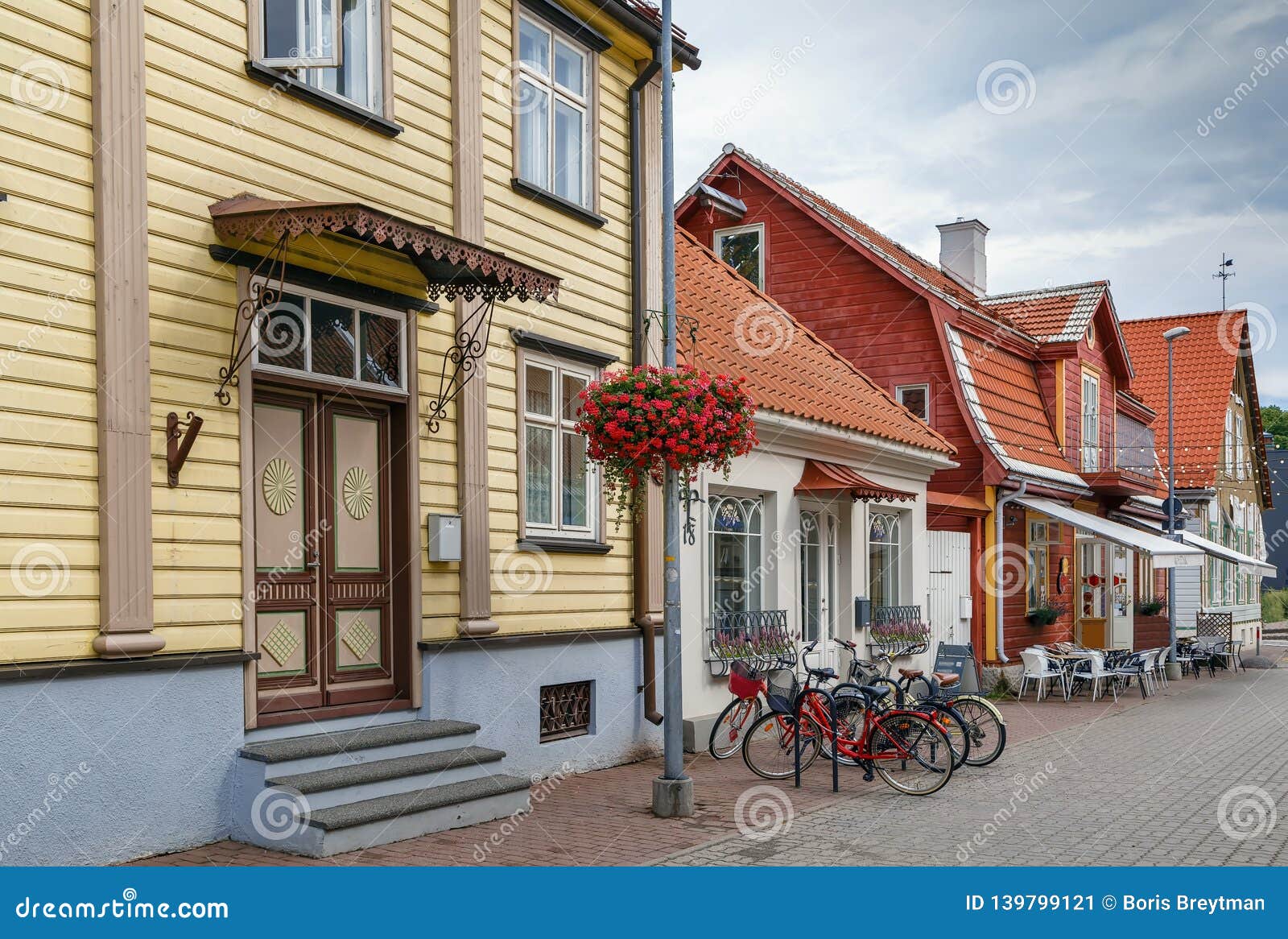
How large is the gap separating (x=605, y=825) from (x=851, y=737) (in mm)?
2973

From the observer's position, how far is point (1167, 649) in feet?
84.6

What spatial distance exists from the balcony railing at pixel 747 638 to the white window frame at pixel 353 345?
5112 mm

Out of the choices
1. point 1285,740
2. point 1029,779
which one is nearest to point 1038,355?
point 1285,740

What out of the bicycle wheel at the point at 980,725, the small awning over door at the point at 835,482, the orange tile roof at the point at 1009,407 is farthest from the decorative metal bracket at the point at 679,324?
the orange tile roof at the point at 1009,407

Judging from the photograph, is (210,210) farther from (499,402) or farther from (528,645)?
(528,645)

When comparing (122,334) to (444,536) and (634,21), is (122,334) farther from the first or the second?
(634,21)

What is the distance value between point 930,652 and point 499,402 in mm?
10399

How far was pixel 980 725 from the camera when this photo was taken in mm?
12805

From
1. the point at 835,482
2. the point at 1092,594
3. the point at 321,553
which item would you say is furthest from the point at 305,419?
the point at 1092,594

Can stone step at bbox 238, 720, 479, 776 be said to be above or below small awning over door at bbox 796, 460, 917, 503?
below

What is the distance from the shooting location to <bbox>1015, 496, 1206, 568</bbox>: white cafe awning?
71.1 feet

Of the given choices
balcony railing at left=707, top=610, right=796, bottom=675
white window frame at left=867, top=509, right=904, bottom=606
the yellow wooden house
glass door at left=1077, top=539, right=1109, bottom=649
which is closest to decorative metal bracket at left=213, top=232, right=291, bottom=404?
the yellow wooden house

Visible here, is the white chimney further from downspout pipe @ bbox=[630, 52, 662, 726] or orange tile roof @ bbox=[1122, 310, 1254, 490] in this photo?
downspout pipe @ bbox=[630, 52, 662, 726]

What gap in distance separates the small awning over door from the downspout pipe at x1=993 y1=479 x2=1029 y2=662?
19.1 feet
